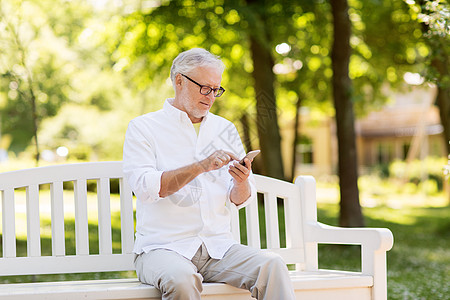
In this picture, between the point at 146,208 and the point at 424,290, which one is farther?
the point at 424,290

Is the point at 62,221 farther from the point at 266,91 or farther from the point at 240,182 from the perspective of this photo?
the point at 266,91

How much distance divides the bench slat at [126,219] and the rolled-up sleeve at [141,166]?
553mm

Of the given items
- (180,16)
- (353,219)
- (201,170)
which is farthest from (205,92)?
(180,16)

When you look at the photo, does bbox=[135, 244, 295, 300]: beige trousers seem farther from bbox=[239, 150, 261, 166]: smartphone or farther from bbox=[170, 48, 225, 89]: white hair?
bbox=[170, 48, 225, 89]: white hair

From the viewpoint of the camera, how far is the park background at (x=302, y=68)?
7270 mm

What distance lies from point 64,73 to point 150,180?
22.5 m

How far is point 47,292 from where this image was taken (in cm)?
311

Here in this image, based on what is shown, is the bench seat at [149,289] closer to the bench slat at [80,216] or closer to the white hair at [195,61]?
the bench slat at [80,216]

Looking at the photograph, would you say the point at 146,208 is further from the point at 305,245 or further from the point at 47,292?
the point at 305,245

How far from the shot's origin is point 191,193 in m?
3.34

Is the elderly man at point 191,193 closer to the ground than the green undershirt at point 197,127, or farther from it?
closer to the ground

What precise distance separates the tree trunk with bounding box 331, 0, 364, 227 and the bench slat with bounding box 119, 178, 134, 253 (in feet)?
15.2

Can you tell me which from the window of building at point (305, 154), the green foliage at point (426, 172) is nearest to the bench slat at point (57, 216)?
the green foliage at point (426, 172)

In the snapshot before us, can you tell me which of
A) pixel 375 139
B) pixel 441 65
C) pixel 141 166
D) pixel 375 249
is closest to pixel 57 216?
pixel 141 166
